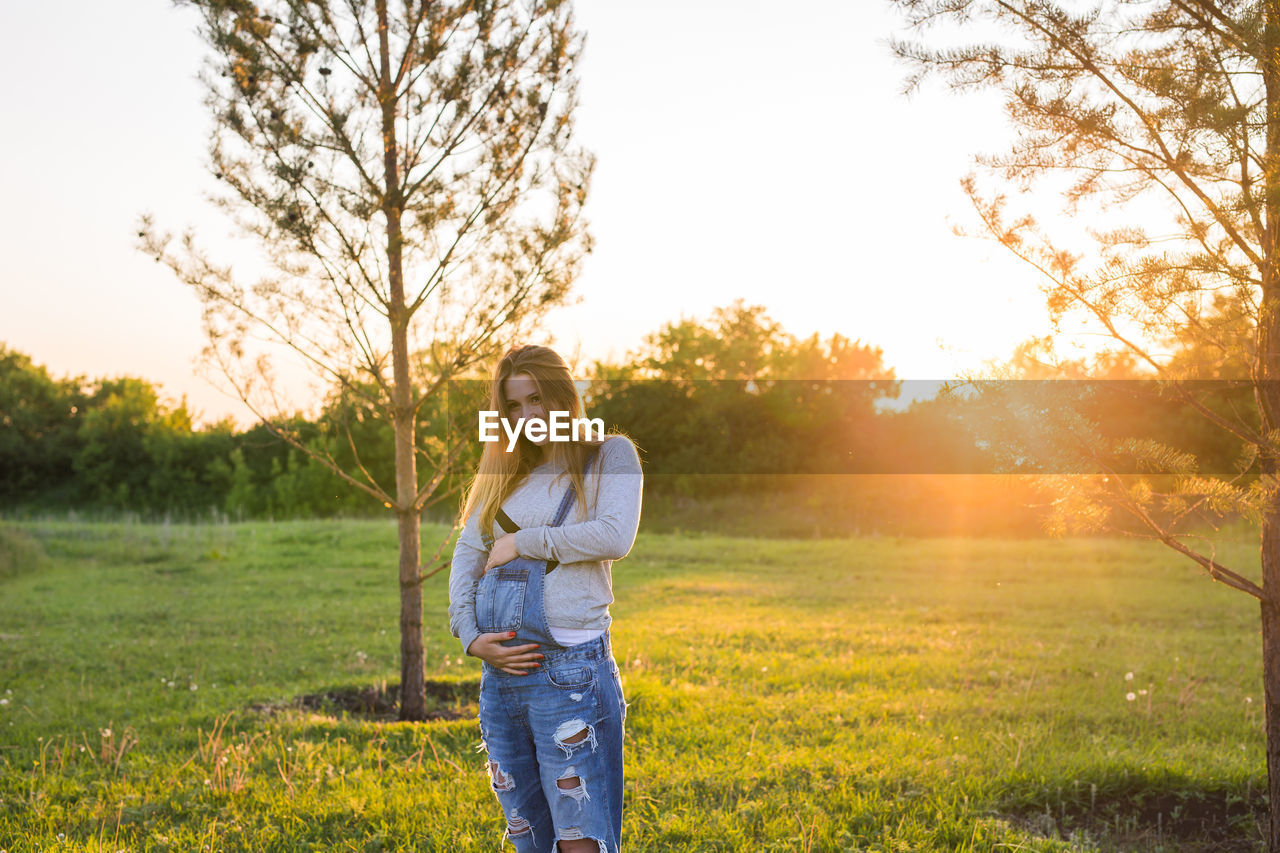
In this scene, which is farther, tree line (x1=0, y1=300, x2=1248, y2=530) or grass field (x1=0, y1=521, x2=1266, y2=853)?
tree line (x1=0, y1=300, x2=1248, y2=530)

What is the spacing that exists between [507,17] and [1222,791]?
6.36 metres

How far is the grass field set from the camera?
4133 mm

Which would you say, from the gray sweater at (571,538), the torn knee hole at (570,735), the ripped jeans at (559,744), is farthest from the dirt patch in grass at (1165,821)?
the gray sweater at (571,538)

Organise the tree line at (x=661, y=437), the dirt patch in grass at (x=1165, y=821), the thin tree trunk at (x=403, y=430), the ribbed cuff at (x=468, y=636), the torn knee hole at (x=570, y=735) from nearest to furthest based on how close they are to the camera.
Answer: the torn knee hole at (x=570, y=735), the ribbed cuff at (x=468, y=636), the dirt patch in grass at (x=1165, y=821), the thin tree trunk at (x=403, y=430), the tree line at (x=661, y=437)

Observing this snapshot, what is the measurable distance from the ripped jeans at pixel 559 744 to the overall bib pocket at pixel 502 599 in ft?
0.47

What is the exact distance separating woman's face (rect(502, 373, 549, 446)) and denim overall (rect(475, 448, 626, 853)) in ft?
1.04

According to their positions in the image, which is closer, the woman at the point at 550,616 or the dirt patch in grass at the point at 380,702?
the woman at the point at 550,616

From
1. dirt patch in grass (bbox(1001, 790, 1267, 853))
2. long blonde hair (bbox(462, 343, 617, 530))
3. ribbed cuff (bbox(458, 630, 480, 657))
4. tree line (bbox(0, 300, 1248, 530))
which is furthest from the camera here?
tree line (bbox(0, 300, 1248, 530))

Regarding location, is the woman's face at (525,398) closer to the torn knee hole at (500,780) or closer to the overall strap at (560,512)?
the overall strap at (560,512)

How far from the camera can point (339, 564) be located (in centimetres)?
1727

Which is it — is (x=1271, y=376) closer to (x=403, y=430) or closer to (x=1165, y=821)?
(x=1165, y=821)

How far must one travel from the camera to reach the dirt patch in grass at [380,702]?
620 centimetres

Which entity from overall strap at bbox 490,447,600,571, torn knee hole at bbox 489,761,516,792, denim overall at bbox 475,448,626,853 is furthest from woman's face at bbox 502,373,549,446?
torn knee hole at bbox 489,761,516,792

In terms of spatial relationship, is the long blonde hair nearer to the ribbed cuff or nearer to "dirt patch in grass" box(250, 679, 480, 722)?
the ribbed cuff
